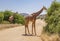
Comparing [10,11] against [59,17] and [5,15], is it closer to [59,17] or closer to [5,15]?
[5,15]

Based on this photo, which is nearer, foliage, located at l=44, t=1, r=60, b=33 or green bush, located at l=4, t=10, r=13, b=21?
foliage, located at l=44, t=1, r=60, b=33

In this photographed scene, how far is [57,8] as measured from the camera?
16281mm

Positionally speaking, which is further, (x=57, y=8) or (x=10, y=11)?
(x=10, y=11)

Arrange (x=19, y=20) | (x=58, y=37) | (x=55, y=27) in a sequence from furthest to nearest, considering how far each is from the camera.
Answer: (x=19, y=20) < (x=55, y=27) < (x=58, y=37)

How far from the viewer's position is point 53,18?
50.7 ft

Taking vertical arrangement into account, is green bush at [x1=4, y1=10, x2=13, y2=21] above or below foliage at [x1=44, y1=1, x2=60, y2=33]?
below

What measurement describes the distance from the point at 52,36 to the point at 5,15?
108ft

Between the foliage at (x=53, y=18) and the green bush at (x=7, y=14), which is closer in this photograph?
the foliage at (x=53, y=18)

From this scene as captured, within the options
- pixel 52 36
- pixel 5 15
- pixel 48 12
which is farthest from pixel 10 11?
pixel 52 36

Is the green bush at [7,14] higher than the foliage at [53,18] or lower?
lower

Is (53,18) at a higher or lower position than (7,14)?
higher

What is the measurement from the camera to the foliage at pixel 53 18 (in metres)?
14.3

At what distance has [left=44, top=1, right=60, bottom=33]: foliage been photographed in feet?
47.1

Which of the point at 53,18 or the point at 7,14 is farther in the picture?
the point at 7,14
